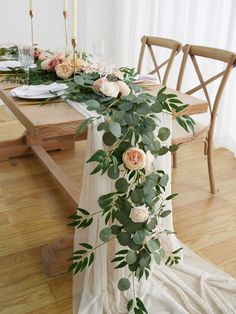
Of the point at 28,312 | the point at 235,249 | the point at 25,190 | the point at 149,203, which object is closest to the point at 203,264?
the point at 235,249

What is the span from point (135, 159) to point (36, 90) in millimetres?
636

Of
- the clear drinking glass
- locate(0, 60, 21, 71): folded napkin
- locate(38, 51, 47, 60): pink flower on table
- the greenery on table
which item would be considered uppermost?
the clear drinking glass

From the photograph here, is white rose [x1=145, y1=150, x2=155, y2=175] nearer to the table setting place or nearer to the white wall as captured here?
the table setting place

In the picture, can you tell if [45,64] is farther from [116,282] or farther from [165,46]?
[116,282]

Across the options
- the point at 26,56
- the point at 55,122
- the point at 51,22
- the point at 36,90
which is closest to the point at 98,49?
the point at 26,56

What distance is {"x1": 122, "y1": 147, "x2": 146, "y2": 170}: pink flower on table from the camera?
124cm

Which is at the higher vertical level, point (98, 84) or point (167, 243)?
point (98, 84)

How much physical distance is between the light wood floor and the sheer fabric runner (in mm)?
113

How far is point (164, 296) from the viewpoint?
1.47 meters

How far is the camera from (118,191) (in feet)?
4.24

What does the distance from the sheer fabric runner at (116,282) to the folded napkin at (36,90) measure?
15 cm

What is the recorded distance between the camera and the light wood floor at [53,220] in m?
1.55

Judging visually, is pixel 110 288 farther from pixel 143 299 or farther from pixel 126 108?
pixel 126 108

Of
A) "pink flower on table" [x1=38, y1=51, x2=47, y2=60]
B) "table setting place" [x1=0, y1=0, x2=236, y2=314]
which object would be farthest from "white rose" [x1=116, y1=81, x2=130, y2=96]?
"pink flower on table" [x1=38, y1=51, x2=47, y2=60]
